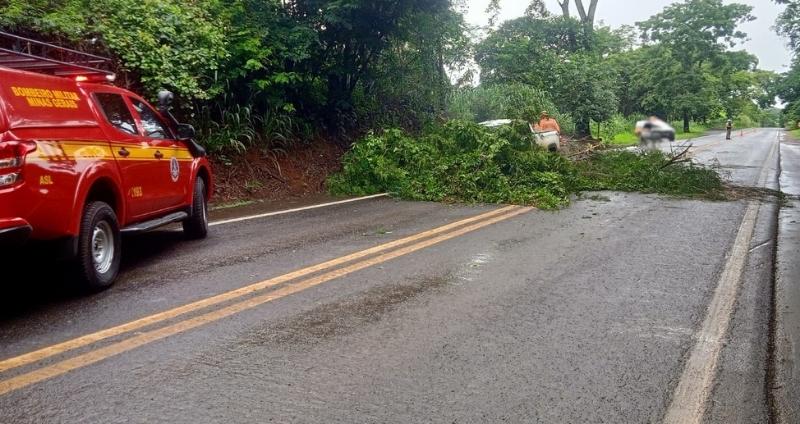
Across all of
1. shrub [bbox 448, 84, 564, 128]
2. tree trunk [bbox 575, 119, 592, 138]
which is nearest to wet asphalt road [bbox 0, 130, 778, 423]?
tree trunk [bbox 575, 119, 592, 138]

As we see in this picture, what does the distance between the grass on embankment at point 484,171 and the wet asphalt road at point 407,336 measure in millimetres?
4037

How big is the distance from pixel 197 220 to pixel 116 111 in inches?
71.7

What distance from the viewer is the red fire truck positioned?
426cm

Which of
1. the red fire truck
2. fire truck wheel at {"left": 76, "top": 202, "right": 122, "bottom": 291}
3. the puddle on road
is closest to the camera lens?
the puddle on road

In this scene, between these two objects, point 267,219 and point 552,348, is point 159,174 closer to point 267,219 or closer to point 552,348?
point 267,219

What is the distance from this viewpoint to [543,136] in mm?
14102

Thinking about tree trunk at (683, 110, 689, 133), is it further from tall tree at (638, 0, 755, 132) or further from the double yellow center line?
the double yellow center line

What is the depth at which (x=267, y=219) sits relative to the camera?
29.6ft

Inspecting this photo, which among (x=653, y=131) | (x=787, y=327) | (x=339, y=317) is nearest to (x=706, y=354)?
(x=787, y=327)

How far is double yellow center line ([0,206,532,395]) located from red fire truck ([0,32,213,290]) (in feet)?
3.08

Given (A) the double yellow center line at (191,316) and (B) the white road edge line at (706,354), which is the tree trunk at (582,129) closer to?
(B) the white road edge line at (706,354)

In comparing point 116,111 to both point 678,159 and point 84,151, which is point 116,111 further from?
point 678,159

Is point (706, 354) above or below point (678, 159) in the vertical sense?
below

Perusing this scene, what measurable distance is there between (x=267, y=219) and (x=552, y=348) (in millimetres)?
5932
